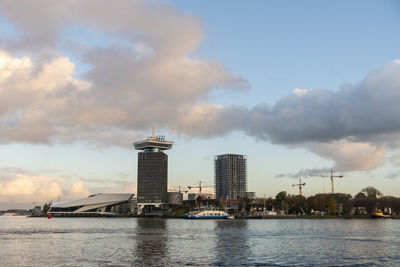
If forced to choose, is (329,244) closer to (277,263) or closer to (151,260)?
(277,263)

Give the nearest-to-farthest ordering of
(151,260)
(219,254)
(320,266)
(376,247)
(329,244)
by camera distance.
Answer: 1. (320,266)
2. (151,260)
3. (219,254)
4. (376,247)
5. (329,244)

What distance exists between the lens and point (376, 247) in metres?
63.8

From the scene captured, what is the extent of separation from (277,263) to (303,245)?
21611 millimetres

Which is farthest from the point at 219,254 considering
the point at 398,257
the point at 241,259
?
the point at 398,257

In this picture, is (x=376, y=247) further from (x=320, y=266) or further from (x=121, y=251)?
(x=121, y=251)

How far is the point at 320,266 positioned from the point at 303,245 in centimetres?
2279

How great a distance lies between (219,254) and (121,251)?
14.5m

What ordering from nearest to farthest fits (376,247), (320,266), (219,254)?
(320,266)
(219,254)
(376,247)

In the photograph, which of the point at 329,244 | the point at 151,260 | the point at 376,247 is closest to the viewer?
the point at 151,260

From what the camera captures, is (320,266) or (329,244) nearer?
(320,266)

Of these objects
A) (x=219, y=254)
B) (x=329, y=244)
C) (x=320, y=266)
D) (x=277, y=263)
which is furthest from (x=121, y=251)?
(x=329, y=244)

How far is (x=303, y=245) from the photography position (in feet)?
222

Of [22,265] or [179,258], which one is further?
[179,258]

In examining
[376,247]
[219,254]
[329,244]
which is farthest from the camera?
[329,244]
